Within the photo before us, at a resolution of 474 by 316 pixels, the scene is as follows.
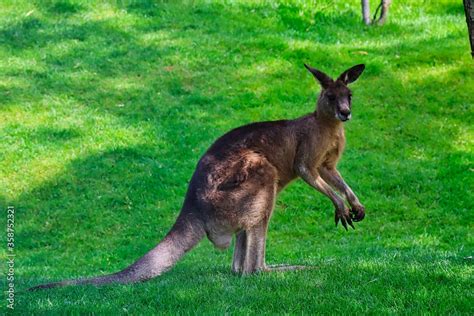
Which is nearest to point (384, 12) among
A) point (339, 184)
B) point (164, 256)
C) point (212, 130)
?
point (212, 130)

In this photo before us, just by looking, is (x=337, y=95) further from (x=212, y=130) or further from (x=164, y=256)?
(x=212, y=130)

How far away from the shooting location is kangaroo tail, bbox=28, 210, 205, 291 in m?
6.46

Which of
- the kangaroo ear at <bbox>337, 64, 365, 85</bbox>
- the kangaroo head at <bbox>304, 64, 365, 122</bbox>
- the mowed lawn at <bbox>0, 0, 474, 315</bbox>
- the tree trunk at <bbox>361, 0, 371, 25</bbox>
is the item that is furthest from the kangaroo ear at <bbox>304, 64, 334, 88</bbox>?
the tree trunk at <bbox>361, 0, 371, 25</bbox>

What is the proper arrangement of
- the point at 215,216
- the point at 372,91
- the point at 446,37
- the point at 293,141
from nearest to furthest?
1. the point at 215,216
2. the point at 293,141
3. the point at 372,91
4. the point at 446,37

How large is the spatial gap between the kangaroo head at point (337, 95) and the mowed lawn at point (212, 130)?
49.5 inches

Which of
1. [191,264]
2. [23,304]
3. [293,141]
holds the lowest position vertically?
[191,264]

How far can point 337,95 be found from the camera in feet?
23.4

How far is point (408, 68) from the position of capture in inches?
521

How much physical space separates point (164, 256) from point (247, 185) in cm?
85

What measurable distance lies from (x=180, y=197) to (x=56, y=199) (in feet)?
5.22

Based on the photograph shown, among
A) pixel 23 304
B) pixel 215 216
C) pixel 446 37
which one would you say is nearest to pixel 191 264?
pixel 215 216

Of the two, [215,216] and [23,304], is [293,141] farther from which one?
[23,304]

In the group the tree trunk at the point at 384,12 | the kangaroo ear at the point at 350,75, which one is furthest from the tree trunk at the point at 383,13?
the kangaroo ear at the point at 350,75

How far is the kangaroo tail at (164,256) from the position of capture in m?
6.46
